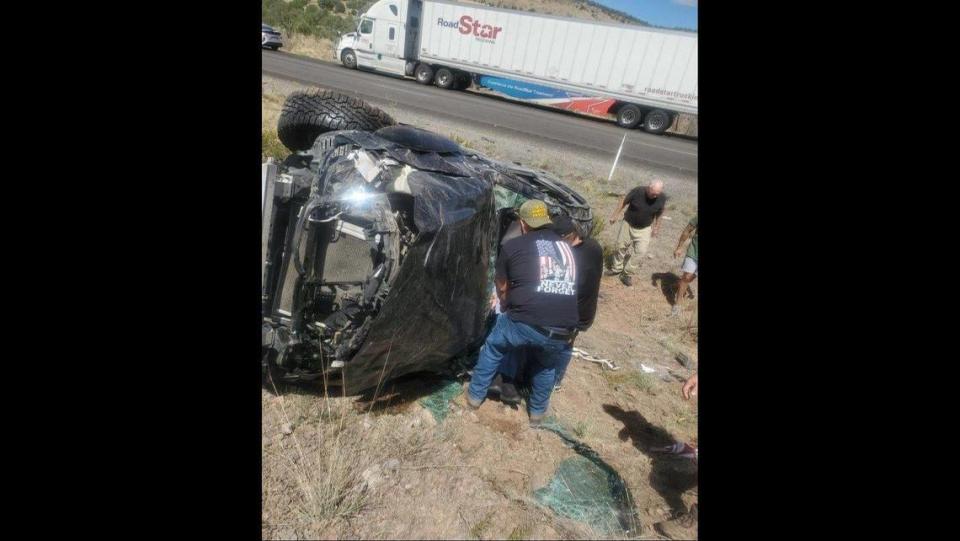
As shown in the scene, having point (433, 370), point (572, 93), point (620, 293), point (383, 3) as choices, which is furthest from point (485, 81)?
point (433, 370)

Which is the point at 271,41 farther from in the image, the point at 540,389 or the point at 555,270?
the point at 540,389

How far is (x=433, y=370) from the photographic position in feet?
10.3

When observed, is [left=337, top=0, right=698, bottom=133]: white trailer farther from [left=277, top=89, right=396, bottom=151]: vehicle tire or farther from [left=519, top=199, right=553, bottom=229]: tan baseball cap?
[left=519, top=199, right=553, bottom=229]: tan baseball cap

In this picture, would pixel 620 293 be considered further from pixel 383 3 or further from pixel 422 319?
pixel 383 3

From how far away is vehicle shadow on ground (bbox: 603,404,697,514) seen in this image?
8.72 ft

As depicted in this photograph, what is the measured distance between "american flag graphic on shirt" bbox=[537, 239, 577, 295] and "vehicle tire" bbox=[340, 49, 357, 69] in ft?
60.2

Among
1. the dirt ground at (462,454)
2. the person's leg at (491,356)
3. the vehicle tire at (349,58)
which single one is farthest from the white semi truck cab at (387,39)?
the person's leg at (491,356)

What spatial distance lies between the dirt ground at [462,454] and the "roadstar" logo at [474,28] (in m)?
15.6

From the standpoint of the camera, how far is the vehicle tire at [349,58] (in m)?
18.2

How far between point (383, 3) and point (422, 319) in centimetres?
1879

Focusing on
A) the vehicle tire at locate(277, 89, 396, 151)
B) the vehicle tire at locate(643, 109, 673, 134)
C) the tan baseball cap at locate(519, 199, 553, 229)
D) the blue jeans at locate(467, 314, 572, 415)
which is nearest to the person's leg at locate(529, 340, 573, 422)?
the blue jeans at locate(467, 314, 572, 415)

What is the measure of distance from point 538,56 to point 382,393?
16512 millimetres

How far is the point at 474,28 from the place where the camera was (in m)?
17.3

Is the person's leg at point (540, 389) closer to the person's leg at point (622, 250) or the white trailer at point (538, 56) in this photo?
the person's leg at point (622, 250)
